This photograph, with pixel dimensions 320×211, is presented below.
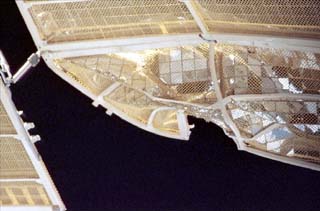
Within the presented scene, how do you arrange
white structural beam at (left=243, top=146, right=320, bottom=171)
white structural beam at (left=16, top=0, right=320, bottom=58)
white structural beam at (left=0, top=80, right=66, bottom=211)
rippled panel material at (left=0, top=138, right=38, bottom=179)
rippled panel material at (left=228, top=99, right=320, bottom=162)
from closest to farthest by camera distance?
white structural beam at (left=16, top=0, right=320, bottom=58)
rippled panel material at (left=228, top=99, right=320, bottom=162)
white structural beam at (left=0, top=80, right=66, bottom=211)
white structural beam at (left=243, top=146, right=320, bottom=171)
rippled panel material at (left=0, top=138, right=38, bottom=179)

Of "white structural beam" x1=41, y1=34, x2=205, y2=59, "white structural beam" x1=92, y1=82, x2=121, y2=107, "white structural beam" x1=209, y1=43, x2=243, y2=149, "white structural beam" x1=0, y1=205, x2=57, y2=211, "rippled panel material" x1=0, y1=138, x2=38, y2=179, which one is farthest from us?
"white structural beam" x1=0, y1=205, x2=57, y2=211

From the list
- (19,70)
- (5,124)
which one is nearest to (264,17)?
(19,70)

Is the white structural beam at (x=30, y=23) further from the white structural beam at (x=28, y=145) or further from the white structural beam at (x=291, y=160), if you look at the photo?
the white structural beam at (x=291, y=160)

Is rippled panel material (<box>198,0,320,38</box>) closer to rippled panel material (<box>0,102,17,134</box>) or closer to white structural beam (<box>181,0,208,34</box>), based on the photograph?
white structural beam (<box>181,0,208,34</box>)

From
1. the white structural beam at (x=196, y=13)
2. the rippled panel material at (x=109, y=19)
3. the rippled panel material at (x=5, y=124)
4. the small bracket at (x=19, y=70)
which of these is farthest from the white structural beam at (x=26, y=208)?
the white structural beam at (x=196, y=13)

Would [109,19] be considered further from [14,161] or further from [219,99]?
[14,161]

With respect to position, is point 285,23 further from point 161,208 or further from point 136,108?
point 161,208

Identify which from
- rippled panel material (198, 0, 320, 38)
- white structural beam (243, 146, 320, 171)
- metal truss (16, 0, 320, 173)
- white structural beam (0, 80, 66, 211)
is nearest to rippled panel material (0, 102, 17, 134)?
white structural beam (0, 80, 66, 211)

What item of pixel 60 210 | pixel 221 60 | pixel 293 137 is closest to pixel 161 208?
pixel 60 210
